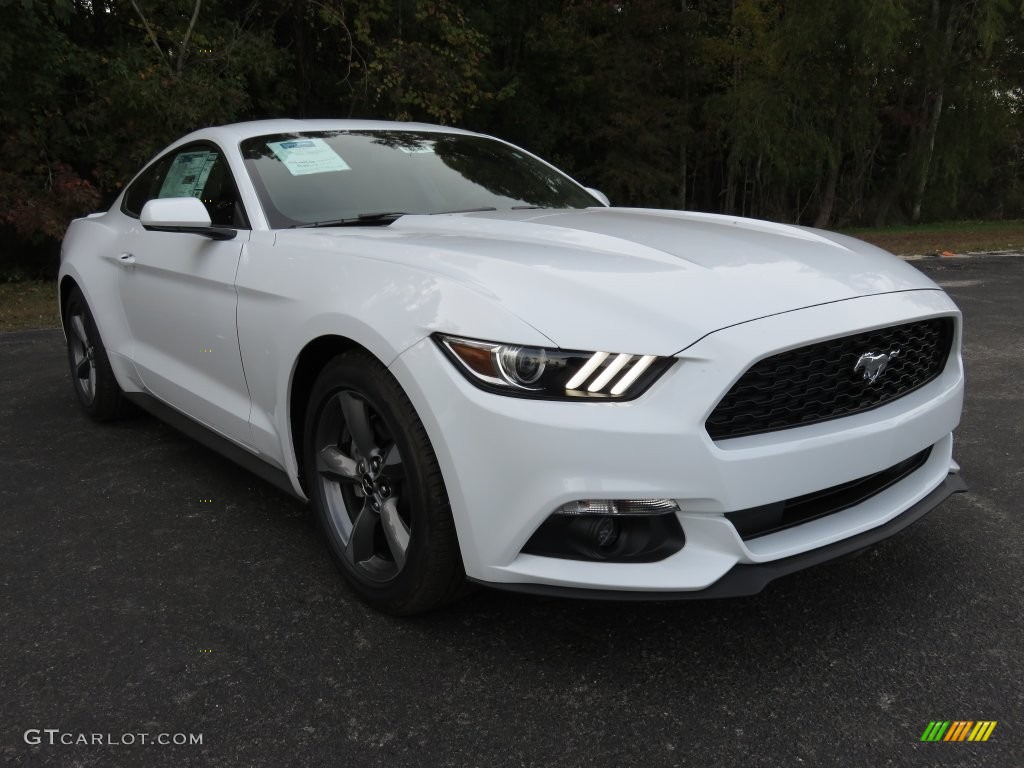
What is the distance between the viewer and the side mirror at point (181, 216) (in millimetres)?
2941

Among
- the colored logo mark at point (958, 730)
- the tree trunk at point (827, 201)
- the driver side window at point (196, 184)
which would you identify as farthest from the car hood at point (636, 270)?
the tree trunk at point (827, 201)

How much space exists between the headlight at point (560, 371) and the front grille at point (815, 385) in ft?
0.68

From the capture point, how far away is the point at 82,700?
211cm

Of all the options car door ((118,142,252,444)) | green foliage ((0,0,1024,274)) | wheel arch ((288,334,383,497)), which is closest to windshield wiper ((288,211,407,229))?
car door ((118,142,252,444))

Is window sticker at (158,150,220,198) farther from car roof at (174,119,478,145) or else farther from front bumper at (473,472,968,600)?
front bumper at (473,472,968,600)

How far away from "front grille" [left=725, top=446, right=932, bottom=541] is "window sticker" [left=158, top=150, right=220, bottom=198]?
2608 mm

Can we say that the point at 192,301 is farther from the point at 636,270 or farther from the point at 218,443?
the point at 636,270

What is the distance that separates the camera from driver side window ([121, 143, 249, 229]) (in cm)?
319

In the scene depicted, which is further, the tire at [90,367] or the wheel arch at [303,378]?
the tire at [90,367]

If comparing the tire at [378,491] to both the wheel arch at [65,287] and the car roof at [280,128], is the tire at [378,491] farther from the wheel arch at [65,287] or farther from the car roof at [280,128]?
the wheel arch at [65,287]

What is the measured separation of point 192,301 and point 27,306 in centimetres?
798

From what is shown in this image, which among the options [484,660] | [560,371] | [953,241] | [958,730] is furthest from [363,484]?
[953,241]

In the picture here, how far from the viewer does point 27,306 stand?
980 centimetres

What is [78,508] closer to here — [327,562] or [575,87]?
[327,562]
